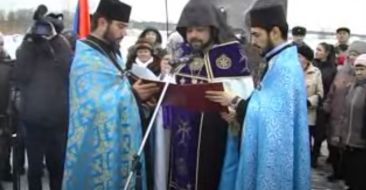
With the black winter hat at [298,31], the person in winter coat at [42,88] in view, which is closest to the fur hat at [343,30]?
the black winter hat at [298,31]

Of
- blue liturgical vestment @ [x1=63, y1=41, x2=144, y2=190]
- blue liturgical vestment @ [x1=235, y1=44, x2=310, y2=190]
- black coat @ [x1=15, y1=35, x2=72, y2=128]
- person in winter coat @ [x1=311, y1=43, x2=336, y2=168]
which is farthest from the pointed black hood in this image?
person in winter coat @ [x1=311, y1=43, x2=336, y2=168]

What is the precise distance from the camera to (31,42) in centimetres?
555

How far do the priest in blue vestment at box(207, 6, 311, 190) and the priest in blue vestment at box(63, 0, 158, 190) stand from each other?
0.58 meters

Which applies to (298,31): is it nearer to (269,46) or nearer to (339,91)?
(339,91)

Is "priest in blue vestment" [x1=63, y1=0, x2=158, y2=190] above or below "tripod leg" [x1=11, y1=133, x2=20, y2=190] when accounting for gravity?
above

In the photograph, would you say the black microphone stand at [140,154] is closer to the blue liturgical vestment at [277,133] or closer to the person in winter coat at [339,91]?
the blue liturgical vestment at [277,133]

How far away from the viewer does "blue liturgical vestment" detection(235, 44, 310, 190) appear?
3.59 m

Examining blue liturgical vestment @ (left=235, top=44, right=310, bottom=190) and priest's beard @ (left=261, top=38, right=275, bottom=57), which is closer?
blue liturgical vestment @ (left=235, top=44, right=310, bottom=190)

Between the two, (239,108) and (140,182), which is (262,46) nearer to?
(239,108)

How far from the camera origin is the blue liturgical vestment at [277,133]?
359cm

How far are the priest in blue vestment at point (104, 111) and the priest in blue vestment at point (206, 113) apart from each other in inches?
10.1

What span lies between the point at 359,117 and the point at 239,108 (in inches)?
113

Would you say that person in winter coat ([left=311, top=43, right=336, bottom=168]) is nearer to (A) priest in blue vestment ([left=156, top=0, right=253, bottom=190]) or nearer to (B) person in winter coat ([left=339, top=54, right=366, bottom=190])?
(B) person in winter coat ([left=339, top=54, right=366, bottom=190])

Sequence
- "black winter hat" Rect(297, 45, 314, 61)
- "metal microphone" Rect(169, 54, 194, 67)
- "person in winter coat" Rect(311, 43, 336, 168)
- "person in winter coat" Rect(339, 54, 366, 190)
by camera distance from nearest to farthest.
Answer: "metal microphone" Rect(169, 54, 194, 67) → "person in winter coat" Rect(339, 54, 366, 190) → "black winter hat" Rect(297, 45, 314, 61) → "person in winter coat" Rect(311, 43, 336, 168)
